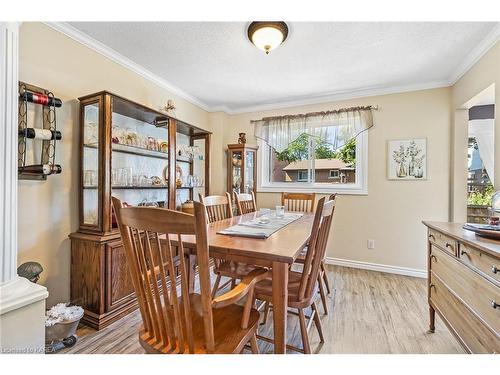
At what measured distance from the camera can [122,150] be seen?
7.95 ft

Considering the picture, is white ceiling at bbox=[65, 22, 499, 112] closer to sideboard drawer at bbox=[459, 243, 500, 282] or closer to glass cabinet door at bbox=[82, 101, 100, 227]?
glass cabinet door at bbox=[82, 101, 100, 227]

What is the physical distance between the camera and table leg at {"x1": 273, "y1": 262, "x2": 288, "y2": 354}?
1.17 metres

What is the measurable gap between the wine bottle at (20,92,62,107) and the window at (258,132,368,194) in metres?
2.71

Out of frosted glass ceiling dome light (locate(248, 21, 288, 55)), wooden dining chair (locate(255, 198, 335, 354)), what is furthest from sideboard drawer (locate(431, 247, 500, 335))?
frosted glass ceiling dome light (locate(248, 21, 288, 55))

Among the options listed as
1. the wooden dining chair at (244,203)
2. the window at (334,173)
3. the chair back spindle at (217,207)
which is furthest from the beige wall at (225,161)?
the chair back spindle at (217,207)

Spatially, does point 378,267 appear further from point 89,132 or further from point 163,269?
point 89,132

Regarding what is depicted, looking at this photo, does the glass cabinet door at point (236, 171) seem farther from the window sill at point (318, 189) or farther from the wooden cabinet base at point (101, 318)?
the wooden cabinet base at point (101, 318)

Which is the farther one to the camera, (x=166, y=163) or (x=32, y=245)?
(x=166, y=163)
